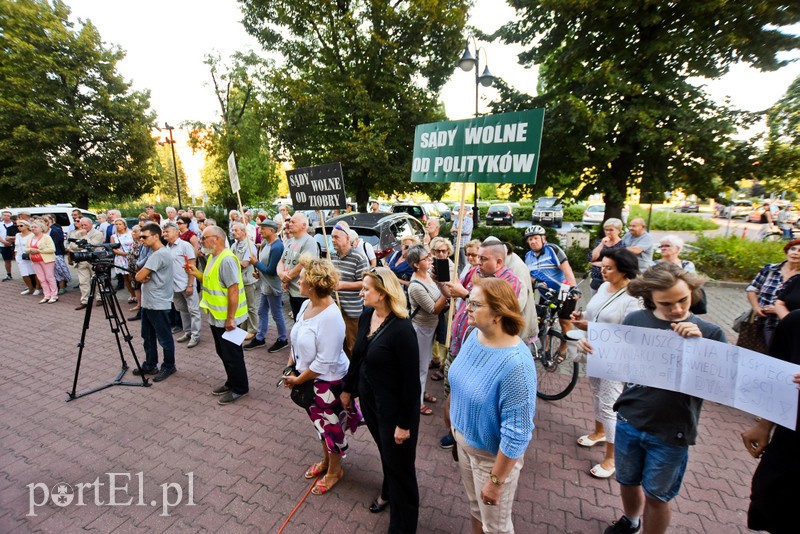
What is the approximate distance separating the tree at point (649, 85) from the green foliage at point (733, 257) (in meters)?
1.77

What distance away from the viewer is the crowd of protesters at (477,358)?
1.93 meters

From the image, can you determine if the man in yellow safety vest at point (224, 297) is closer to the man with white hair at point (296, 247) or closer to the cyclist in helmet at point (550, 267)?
the man with white hair at point (296, 247)

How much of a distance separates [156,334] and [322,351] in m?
3.77

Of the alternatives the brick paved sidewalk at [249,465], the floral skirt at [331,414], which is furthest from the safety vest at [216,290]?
the floral skirt at [331,414]

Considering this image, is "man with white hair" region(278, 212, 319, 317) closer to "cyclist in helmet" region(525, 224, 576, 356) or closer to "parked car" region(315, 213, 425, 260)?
"parked car" region(315, 213, 425, 260)

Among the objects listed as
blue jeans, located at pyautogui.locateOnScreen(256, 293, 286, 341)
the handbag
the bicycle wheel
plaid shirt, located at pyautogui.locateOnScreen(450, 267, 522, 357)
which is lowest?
the bicycle wheel

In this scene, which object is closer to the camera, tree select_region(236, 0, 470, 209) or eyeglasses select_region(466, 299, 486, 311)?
eyeglasses select_region(466, 299, 486, 311)

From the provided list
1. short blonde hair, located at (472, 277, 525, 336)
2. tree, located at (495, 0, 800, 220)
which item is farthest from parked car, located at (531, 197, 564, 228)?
short blonde hair, located at (472, 277, 525, 336)

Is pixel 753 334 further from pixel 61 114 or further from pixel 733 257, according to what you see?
pixel 61 114

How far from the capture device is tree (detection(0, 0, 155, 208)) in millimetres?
20047

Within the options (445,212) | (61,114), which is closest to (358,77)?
(445,212)

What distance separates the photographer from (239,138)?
2272 cm

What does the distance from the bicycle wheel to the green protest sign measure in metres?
2.51

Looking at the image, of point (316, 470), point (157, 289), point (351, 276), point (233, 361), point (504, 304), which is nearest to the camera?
point (504, 304)
